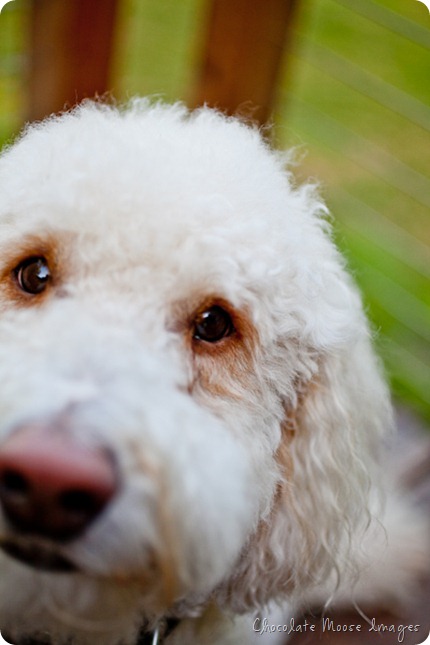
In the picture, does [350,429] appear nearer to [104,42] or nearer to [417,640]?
[417,640]

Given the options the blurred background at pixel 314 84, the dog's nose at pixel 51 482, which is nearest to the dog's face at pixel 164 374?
the dog's nose at pixel 51 482

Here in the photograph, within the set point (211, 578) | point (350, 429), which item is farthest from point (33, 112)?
point (211, 578)

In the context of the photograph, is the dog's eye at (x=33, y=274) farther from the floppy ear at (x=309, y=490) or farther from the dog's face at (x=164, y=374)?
the floppy ear at (x=309, y=490)

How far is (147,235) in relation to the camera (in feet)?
3.93

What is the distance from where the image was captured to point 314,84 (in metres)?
4.76

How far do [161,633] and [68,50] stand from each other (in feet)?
6.29

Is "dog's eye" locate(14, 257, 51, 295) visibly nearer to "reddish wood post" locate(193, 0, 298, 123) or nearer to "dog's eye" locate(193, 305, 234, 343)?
"dog's eye" locate(193, 305, 234, 343)

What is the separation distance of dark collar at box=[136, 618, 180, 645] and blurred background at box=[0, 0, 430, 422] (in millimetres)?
872

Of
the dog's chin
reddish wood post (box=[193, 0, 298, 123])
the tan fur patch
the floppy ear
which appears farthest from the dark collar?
reddish wood post (box=[193, 0, 298, 123])

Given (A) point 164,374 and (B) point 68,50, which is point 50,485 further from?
(B) point 68,50

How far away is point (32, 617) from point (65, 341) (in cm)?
46

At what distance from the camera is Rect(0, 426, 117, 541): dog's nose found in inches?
34.0

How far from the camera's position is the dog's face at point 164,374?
3.07 ft

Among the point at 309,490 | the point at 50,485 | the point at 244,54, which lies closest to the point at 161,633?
the point at 309,490
